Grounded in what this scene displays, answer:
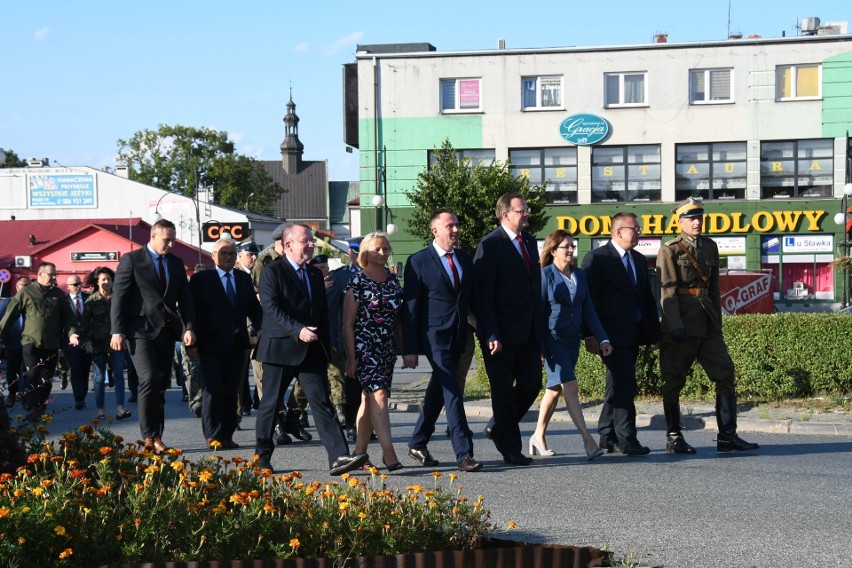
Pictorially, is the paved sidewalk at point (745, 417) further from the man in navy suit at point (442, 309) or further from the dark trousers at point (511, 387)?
the man in navy suit at point (442, 309)

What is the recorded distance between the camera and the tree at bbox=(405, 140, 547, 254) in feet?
135

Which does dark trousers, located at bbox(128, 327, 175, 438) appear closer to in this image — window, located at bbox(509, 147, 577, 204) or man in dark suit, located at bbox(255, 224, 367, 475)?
man in dark suit, located at bbox(255, 224, 367, 475)

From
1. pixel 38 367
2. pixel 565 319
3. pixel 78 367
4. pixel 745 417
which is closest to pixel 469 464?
pixel 565 319

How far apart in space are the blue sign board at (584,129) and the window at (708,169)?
3.11 meters

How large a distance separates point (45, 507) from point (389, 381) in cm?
430

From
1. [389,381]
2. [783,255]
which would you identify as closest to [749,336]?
[389,381]

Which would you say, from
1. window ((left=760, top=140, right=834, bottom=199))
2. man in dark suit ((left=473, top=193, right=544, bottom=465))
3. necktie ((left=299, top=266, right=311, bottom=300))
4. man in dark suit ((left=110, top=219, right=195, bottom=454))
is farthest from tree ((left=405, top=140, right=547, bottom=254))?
necktie ((left=299, top=266, right=311, bottom=300))

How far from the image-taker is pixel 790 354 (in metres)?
13.4

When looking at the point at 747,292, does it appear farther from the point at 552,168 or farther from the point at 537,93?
the point at 537,93

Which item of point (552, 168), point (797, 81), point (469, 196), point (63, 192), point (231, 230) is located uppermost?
point (797, 81)

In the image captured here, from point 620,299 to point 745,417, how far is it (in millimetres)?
3120

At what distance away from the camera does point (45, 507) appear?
4.94 m

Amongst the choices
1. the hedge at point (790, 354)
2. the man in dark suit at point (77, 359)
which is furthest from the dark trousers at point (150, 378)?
the hedge at point (790, 354)

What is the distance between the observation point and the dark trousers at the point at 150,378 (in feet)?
31.7
